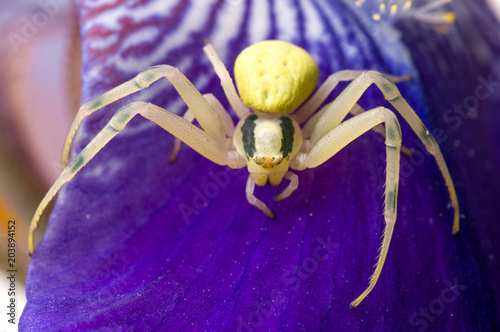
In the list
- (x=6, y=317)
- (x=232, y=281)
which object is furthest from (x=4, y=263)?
(x=232, y=281)

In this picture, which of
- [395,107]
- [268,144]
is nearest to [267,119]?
[268,144]

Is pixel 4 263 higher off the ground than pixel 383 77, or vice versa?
pixel 383 77

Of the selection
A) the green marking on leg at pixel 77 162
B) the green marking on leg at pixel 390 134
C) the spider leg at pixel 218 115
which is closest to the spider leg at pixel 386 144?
the green marking on leg at pixel 390 134

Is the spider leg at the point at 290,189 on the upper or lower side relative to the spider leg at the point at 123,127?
lower

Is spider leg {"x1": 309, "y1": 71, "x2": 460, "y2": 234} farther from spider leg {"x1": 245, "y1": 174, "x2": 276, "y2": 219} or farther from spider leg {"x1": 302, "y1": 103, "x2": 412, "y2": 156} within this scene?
spider leg {"x1": 245, "y1": 174, "x2": 276, "y2": 219}

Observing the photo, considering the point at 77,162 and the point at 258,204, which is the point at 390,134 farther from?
the point at 77,162

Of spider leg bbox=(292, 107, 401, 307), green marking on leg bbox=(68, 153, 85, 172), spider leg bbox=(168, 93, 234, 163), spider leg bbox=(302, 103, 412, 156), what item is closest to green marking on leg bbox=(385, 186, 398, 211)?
spider leg bbox=(292, 107, 401, 307)

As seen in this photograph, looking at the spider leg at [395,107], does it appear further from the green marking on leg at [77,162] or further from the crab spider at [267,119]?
the green marking on leg at [77,162]

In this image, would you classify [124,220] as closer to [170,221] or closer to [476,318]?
[170,221]
